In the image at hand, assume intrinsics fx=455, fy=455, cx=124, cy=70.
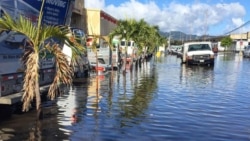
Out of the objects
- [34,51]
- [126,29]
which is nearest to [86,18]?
[126,29]

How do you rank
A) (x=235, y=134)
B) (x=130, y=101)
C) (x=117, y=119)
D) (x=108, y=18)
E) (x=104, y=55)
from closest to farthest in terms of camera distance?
(x=235, y=134) → (x=117, y=119) → (x=130, y=101) → (x=104, y=55) → (x=108, y=18)

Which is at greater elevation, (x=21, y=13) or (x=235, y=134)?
(x=21, y=13)

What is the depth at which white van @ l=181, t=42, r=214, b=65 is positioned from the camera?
124ft

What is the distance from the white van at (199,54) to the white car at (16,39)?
93.6 feet

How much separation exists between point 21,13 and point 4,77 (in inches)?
66.4

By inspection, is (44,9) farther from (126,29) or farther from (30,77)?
(126,29)

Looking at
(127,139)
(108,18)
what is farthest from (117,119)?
(108,18)

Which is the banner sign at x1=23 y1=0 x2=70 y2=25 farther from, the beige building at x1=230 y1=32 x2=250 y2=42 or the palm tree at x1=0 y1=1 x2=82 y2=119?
the beige building at x1=230 y1=32 x2=250 y2=42

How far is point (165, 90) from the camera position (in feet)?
58.3

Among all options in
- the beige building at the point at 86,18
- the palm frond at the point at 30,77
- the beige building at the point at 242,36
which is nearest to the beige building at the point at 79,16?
the beige building at the point at 86,18

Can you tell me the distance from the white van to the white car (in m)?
28.5

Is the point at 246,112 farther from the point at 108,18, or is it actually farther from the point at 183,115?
the point at 108,18

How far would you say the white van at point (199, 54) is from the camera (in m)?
37.8

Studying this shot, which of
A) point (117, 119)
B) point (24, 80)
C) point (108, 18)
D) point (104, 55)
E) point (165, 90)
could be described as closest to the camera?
point (24, 80)
